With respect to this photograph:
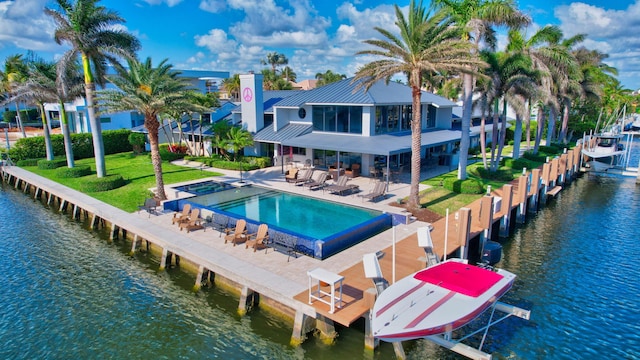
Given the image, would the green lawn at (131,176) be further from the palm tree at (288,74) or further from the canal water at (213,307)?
the palm tree at (288,74)

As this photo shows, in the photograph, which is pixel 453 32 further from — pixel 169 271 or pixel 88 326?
pixel 88 326

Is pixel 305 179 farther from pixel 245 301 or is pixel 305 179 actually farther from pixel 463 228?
pixel 245 301

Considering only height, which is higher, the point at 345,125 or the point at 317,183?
the point at 345,125

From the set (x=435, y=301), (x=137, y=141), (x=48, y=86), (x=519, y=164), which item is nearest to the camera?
(x=435, y=301)

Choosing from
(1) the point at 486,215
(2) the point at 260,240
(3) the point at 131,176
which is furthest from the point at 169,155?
(1) the point at 486,215

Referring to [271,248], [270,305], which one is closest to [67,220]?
[271,248]

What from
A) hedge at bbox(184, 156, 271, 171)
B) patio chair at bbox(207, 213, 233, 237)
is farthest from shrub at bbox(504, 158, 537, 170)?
patio chair at bbox(207, 213, 233, 237)
